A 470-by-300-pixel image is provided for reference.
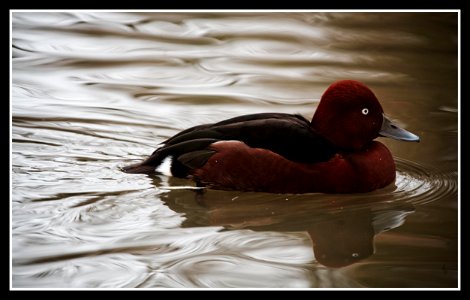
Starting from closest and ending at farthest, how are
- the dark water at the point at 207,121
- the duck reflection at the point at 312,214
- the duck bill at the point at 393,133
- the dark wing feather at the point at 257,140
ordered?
the dark water at the point at 207,121 < the duck reflection at the point at 312,214 < the dark wing feather at the point at 257,140 < the duck bill at the point at 393,133

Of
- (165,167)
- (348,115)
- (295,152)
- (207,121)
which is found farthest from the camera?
(207,121)

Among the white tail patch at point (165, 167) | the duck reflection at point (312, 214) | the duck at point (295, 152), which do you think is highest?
the duck at point (295, 152)

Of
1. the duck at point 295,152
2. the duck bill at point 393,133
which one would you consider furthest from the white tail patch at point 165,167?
the duck bill at point 393,133

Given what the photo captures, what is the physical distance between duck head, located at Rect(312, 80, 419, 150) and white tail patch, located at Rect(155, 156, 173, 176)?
111 centimetres

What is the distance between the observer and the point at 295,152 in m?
6.13

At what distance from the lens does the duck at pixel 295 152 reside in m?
6.15

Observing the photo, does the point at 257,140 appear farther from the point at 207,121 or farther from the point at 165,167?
the point at 207,121

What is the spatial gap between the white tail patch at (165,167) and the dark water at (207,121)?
66 millimetres

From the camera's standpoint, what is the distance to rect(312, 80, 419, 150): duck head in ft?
20.7

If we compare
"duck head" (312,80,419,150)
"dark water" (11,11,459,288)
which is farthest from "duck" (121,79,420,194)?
"dark water" (11,11,459,288)

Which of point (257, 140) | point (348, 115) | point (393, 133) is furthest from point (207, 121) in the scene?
point (393, 133)

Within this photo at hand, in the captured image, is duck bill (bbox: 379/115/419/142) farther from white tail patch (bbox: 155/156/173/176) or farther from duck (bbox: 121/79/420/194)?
white tail patch (bbox: 155/156/173/176)

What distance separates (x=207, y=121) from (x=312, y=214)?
2.11 metres

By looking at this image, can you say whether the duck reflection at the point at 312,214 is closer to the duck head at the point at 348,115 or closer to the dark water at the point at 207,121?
the dark water at the point at 207,121
